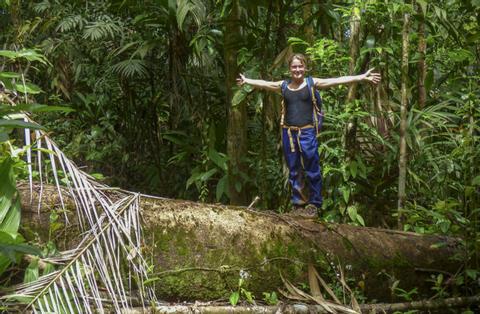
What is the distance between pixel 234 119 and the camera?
6434 millimetres

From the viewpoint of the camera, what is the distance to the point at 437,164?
6328mm

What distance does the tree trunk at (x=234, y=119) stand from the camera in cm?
641

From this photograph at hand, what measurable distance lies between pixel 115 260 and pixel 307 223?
1697mm

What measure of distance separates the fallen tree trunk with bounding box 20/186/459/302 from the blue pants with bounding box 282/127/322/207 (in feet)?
1.51

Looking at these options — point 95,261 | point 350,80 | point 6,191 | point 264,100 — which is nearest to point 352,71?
point 350,80

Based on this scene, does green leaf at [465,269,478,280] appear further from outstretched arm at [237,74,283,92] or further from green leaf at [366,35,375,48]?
green leaf at [366,35,375,48]

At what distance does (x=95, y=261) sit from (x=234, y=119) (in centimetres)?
314

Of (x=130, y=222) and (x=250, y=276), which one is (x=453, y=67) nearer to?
(x=250, y=276)

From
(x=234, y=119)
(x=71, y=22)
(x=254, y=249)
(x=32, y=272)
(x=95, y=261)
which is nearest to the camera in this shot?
(x=32, y=272)

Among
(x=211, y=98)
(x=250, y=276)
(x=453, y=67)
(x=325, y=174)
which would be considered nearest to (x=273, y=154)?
(x=211, y=98)

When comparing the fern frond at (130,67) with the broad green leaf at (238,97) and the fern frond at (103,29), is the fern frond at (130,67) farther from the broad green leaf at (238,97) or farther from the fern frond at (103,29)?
the broad green leaf at (238,97)

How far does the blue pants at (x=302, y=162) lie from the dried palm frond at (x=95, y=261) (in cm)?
163

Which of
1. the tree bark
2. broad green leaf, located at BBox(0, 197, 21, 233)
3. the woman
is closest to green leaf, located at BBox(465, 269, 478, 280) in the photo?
the tree bark

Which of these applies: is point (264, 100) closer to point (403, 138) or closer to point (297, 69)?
point (297, 69)
